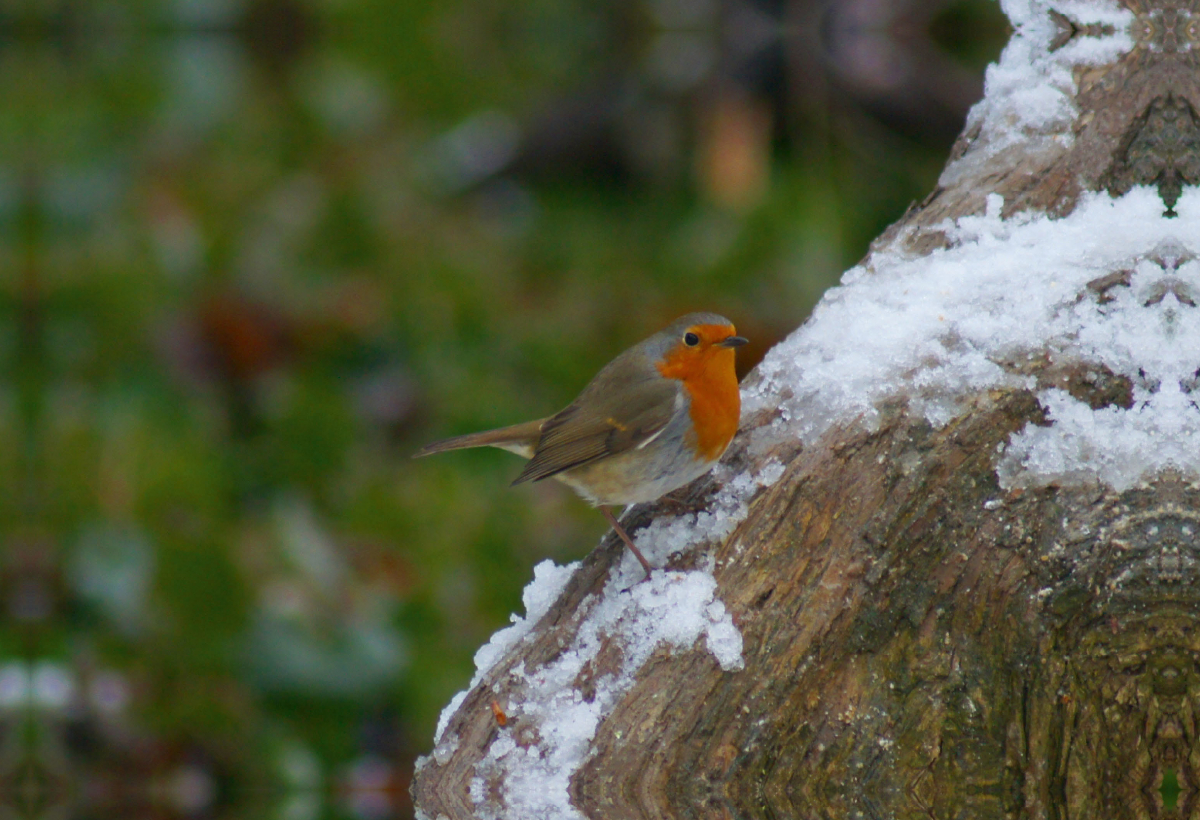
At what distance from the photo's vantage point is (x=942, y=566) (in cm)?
209

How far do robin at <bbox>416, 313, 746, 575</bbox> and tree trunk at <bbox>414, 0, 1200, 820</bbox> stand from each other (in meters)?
0.15

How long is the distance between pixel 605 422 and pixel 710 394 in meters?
0.29

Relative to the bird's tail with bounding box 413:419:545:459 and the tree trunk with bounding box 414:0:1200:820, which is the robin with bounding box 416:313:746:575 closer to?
the bird's tail with bounding box 413:419:545:459

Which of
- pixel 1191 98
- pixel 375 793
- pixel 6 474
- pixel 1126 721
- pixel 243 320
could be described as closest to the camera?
pixel 1126 721

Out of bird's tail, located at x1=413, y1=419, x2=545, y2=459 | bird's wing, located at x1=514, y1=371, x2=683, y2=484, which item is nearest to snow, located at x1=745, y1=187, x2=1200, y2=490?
bird's wing, located at x1=514, y1=371, x2=683, y2=484

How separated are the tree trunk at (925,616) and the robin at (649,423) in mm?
150

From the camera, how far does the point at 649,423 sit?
258 centimetres

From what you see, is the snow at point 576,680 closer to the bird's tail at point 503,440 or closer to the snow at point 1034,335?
the snow at point 1034,335

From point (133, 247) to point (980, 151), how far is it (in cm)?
330

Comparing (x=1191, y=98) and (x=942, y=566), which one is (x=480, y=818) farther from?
(x=1191, y=98)

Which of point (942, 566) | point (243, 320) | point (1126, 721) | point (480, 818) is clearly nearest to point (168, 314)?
point (243, 320)

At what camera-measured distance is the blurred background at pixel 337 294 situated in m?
3.13

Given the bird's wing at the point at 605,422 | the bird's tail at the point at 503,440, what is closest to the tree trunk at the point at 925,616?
the bird's wing at the point at 605,422

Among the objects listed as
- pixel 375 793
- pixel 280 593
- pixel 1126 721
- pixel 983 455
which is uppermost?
pixel 983 455
